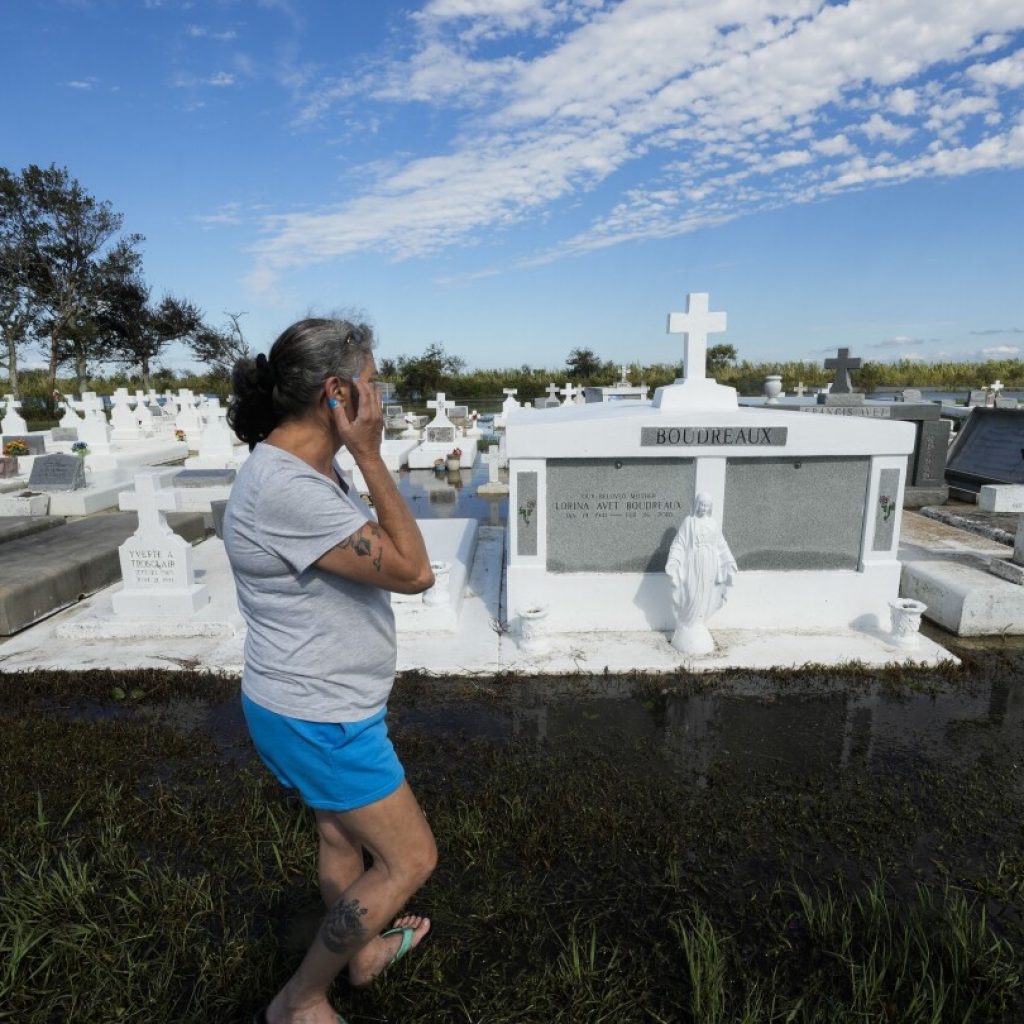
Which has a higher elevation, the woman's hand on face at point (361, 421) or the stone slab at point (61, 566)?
the woman's hand on face at point (361, 421)

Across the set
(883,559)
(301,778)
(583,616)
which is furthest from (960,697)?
(301,778)

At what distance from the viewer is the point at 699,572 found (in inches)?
189

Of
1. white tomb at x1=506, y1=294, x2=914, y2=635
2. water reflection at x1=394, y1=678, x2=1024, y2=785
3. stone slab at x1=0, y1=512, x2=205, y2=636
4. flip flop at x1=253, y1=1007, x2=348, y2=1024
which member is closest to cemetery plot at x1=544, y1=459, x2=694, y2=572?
white tomb at x1=506, y1=294, x2=914, y2=635

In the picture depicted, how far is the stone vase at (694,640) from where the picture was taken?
16.1ft

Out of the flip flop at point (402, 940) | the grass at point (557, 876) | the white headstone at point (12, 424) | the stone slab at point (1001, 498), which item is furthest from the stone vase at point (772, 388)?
the white headstone at point (12, 424)

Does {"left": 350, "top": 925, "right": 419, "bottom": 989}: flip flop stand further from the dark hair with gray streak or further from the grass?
the dark hair with gray streak

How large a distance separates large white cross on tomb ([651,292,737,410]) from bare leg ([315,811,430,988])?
417cm

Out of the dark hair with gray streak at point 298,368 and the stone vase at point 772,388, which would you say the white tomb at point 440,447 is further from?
the dark hair with gray streak at point 298,368

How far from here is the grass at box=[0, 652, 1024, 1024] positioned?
215 centimetres

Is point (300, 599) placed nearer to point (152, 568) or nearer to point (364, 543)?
point (364, 543)

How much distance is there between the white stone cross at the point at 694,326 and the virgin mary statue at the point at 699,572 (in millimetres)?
1238

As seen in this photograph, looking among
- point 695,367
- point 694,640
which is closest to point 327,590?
point 694,640

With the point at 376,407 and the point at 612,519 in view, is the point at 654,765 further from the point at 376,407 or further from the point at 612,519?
the point at 376,407

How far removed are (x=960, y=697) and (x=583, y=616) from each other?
2554 mm
